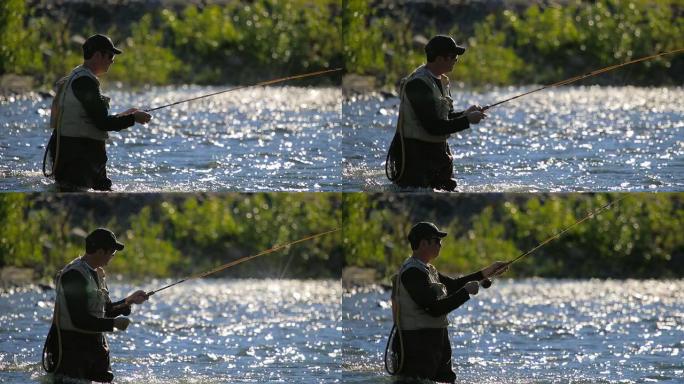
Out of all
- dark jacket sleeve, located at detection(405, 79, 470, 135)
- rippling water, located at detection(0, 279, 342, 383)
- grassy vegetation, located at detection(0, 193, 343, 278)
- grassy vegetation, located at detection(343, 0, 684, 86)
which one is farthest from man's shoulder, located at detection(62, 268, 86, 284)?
grassy vegetation, located at detection(343, 0, 684, 86)

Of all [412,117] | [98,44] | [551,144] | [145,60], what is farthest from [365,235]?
[98,44]

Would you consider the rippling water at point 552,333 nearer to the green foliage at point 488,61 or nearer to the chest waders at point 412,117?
the chest waders at point 412,117

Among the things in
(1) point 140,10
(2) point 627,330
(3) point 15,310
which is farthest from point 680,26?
(3) point 15,310

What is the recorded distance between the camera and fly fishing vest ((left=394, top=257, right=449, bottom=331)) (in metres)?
7.46

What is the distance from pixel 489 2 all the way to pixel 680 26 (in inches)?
75.3

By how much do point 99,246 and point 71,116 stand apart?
717mm

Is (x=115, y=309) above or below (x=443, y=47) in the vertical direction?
below

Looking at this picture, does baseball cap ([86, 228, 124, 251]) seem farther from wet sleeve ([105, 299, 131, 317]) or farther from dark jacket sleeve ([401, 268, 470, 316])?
dark jacket sleeve ([401, 268, 470, 316])

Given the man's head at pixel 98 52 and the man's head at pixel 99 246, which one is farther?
the man's head at pixel 98 52

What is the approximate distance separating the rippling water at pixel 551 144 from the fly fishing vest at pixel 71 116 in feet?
4.83

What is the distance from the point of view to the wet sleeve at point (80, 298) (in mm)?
7490

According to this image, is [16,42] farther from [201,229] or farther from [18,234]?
[201,229]

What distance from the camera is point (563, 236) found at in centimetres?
1426

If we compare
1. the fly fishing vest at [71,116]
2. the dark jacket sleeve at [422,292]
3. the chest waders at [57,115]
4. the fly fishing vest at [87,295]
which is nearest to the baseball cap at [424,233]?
the dark jacket sleeve at [422,292]
